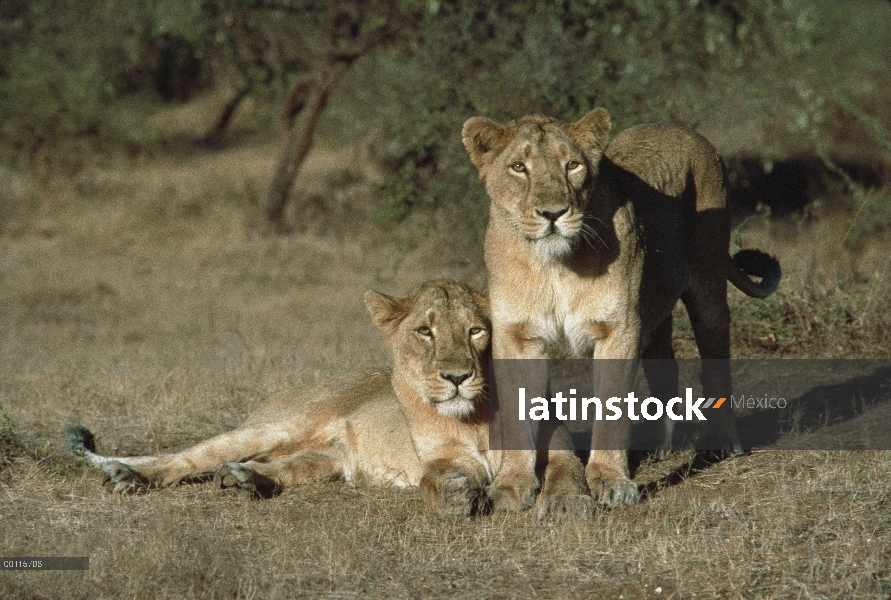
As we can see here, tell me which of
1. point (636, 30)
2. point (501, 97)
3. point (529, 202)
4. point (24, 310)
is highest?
point (636, 30)

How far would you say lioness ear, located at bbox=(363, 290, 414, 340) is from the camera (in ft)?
15.6

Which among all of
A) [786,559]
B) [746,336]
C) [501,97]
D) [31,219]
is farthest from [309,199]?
[786,559]

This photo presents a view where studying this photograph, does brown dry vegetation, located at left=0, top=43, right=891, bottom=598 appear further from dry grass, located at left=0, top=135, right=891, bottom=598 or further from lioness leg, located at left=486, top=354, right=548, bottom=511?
lioness leg, located at left=486, top=354, right=548, bottom=511

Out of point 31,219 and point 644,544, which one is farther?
point 31,219

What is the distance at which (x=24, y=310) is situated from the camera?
993 cm

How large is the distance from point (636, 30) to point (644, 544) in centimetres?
681

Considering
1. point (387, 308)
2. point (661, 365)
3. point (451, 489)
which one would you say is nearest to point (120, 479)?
point (387, 308)

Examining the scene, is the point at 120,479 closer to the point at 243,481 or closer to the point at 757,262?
the point at 243,481

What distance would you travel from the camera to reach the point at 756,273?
590 centimetres

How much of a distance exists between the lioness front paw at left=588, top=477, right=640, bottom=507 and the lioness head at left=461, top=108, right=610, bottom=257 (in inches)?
34.9

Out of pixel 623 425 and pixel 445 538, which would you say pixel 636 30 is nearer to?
pixel 623 425

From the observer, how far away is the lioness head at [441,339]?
441 cm

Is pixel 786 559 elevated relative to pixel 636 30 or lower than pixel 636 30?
lower

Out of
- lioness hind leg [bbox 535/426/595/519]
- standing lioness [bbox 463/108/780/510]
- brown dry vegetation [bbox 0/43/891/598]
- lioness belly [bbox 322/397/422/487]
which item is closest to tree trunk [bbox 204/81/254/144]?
brown dry vegetation [bbox 0/43/891/598]
